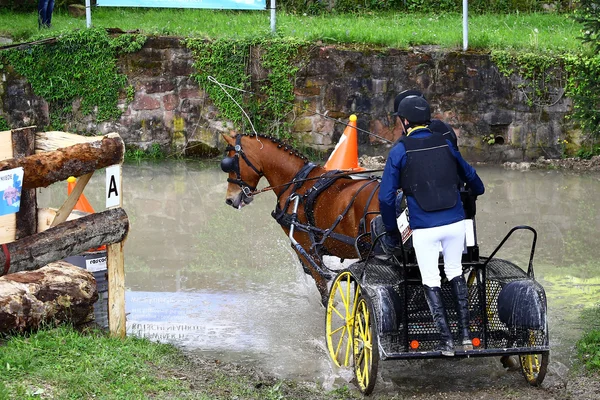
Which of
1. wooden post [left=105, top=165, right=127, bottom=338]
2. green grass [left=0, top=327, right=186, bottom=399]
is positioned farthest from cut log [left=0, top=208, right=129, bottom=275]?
green grass [left=0, top=327, right=186, bottom=399]

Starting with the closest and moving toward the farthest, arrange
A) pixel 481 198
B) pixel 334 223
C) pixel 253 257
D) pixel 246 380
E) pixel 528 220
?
pixel 246 380 < pixel 334 223 < pixel 253 257 < pixel 528 220 < pixel 481 198

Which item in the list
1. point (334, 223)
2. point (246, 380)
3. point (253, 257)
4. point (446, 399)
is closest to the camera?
point (446, 399)

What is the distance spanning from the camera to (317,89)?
1677 cm

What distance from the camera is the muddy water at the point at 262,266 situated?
26.5ft

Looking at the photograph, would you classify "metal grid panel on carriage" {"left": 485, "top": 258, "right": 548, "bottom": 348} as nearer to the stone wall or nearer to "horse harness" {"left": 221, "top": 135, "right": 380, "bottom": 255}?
"horse harness" {"left": 221, "top": 135, "right": 380, "bottom": 255}

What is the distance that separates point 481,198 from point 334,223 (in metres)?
5.96

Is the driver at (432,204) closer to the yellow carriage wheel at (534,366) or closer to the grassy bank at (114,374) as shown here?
the yellow carriage wheel at (534,366)

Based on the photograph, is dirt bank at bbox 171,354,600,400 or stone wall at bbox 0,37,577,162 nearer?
dirt bank at bbox 171,354,600,400

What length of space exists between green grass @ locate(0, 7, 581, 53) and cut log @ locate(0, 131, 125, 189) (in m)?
9.89

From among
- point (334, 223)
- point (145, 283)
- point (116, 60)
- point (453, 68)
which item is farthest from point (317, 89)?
point (334, 223)

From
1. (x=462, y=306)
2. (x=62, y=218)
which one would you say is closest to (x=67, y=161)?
(x=62, y=218)

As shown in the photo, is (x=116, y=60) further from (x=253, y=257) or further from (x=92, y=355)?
(x=92, y=355)

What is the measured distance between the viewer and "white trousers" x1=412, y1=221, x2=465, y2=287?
641cm

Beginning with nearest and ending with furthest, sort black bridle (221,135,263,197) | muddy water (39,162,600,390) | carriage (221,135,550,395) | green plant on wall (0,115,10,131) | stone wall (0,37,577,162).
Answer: carriage (221,135,550,395), muddy water (39,162,600,390), black bridle (221,135,263,197), stone wall (0,37,577,162), green plant on wall (0,115,10,131)
